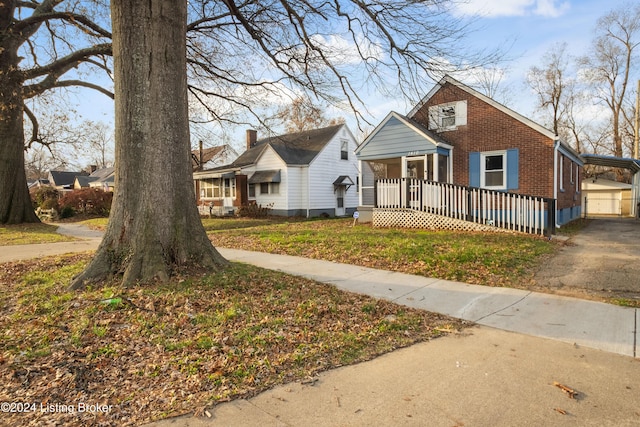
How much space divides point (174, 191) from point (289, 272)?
2.60 meters

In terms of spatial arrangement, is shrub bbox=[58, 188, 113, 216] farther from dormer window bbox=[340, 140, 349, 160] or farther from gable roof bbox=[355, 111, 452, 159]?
gable roof bbox=[355, 111, 452, 159]

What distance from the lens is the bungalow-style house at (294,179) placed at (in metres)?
23.3

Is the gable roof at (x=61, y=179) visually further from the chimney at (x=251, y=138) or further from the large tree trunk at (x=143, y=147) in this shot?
the large tree trunk at (x=143, y=147)

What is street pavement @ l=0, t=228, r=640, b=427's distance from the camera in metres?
2.52

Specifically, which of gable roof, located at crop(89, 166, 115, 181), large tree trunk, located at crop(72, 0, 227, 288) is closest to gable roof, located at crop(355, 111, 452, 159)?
large tree trunk, located at crop(72, 0, 227, 288)

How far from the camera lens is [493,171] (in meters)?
15.5

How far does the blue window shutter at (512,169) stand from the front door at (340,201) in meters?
12.6

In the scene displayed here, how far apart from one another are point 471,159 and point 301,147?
11.0 meters

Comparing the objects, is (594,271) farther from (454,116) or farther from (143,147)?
(454,116)

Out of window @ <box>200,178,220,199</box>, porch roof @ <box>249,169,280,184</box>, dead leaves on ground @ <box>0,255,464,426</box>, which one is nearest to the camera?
dead leaves on ground @ <box>0,255,464,426</box>

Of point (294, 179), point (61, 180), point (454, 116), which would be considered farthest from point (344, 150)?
point (61, 180)

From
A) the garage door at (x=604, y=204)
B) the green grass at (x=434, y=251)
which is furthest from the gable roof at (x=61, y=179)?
the garage door at (x=604, y=204)

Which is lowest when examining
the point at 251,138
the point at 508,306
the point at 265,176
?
the point at 508,306

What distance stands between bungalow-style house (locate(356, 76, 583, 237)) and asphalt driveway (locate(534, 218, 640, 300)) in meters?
2.98
